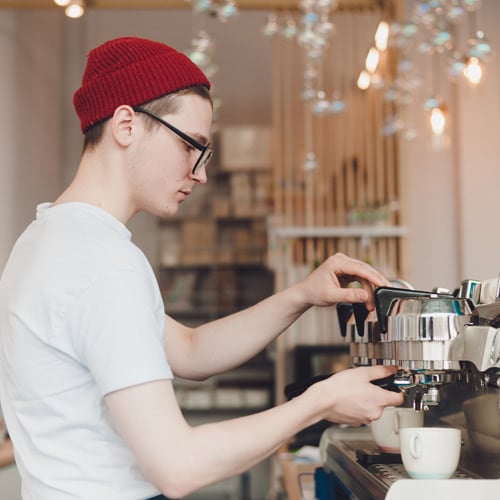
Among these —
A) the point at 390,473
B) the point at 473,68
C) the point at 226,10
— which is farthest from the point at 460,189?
the point at 390,473

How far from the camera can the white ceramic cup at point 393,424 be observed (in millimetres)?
1382

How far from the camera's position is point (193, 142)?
122cm

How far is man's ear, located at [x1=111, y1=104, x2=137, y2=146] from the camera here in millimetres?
1194

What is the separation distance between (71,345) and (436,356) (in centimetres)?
52

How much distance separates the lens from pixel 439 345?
1.10 m

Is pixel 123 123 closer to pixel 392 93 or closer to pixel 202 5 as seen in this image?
pixel 202 5

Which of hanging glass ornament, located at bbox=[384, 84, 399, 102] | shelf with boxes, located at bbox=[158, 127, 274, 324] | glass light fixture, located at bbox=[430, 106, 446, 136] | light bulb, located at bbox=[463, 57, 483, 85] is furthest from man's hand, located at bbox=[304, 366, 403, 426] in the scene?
shelf with boxes, located at bbox=[158, 127, 274, 324]

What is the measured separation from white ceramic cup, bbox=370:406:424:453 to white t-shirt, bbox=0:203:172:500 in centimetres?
48

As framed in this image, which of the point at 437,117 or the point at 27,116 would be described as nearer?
the point at 437,117

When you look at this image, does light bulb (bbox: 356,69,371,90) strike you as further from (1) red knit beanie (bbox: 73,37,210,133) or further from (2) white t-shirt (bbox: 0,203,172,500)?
(2) white t-shirt (bbox: 0,203,172,500)

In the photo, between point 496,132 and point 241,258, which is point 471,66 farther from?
point 241,258

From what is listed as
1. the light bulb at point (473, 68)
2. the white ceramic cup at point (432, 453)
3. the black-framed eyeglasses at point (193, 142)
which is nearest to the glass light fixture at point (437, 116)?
the light bulb at point (473, 68)

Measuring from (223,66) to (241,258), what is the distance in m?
1.94

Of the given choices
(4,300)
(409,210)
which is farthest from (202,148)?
(409,210)
